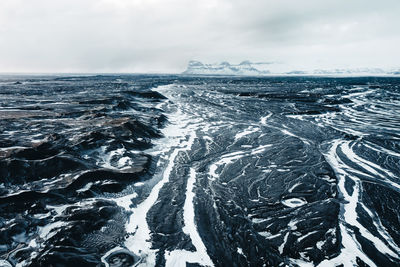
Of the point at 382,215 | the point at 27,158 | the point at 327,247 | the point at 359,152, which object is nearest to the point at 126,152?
the point at 27,158

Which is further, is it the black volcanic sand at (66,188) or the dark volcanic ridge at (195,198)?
the black volcanic sand at (66,188)

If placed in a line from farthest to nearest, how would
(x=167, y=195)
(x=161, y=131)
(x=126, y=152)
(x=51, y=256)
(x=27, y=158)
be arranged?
(x=161, y=131)
(x=126, y=152)
(x=27, y=158)
(x=167, y=195)
(x=51, y=256)

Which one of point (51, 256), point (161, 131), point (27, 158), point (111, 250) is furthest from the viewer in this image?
point (161, 131)

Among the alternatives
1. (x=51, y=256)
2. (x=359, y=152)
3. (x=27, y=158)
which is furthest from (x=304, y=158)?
(x=27, y=158)

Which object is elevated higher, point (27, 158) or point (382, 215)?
point (27, 158)

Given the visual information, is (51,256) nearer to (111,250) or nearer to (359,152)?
(111,250)

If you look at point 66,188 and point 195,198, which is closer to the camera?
point 195,198

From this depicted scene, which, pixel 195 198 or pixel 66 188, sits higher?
pixel 66 188

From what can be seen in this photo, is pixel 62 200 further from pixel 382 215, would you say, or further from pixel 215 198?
pixel 382 215

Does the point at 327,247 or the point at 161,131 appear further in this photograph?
the point at 161,131

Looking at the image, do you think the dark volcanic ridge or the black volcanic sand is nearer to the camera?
the dark volcanic ridge
